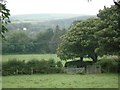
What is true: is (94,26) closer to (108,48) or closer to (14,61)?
(108,48)

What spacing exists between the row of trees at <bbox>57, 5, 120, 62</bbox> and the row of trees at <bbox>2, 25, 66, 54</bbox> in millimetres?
11211

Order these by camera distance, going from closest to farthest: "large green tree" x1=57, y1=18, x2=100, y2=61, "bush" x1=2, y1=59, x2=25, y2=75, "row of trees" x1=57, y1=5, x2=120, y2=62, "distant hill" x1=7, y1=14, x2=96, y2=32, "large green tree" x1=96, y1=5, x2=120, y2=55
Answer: "large green tree" x1=96, y1=5, x2=120, y2=55 → "row of trees" x1=57, y1=5, x2=120, y2=62 → "bush" x1=2, y1=59, x2=25, y2=75 → "large green tree" x1=57, y1=18, x2=100, y2=61 → "distant hill" x1=7, y1=14, x2=96, y2=32

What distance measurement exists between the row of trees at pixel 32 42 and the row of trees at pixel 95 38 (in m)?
11.2

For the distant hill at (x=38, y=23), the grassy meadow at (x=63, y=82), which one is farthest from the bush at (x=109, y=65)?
the distant hill at (x=38, y=23)

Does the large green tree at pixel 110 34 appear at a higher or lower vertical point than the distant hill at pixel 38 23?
higher

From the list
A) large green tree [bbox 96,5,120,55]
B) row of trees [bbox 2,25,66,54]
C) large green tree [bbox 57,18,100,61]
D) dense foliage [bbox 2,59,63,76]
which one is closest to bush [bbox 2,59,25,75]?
dense foliage [bbox 2,59,63,76]

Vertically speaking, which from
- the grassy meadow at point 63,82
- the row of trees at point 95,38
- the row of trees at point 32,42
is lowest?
the row of trees at point 32,42

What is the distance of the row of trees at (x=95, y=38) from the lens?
2619 cm

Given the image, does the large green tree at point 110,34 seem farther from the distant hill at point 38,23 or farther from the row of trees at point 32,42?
the distant hill at point 38,23

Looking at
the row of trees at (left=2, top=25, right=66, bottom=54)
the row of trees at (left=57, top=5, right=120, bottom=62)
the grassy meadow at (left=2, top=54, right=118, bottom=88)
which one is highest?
the row of trees at (left=57, top=5, right=120, bottom=62)

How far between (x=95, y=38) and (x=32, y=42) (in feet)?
67.4

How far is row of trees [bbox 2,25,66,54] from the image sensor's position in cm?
4219

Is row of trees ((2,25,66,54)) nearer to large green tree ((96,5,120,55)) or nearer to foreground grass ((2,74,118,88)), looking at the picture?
large green tree ((96,5,120,55))

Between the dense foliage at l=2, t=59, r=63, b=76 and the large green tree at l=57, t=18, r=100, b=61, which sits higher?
the large green tree at l=57, t=18, r=100, b=61
